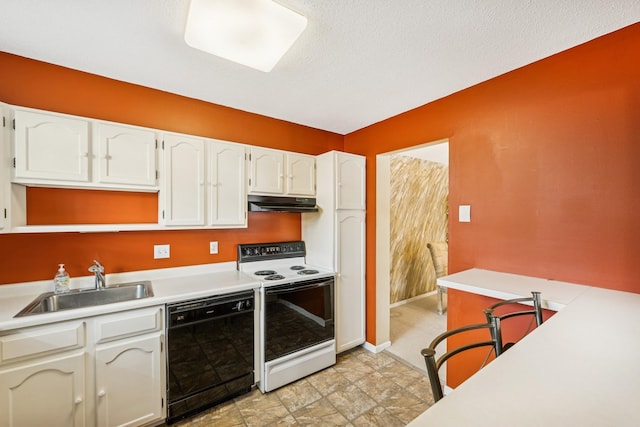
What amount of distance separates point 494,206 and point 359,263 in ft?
4.47

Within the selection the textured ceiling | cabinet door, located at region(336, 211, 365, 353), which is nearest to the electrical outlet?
the textured ceiling

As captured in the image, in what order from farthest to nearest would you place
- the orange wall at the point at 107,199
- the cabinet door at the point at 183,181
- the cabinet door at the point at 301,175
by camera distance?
the cabinet door at the point at 301,175 < the cabinet door at the point at 183,181 < the orange wall at the point at 107,199

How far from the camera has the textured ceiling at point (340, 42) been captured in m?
1.35

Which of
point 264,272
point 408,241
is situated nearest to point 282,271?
point 264,272

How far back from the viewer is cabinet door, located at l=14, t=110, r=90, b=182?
1.59 m

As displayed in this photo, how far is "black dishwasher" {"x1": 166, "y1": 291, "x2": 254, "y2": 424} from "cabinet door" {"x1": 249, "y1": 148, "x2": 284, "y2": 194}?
0.95 meters

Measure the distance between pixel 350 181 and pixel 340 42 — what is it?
54.3 inches

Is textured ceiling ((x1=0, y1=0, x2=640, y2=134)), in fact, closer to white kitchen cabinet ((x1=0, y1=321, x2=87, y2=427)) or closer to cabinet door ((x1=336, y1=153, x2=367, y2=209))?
cabinet door ((x1=336, y1=153, x2=367, y2=209))

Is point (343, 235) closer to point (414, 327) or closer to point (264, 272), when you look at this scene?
point (264, 272)

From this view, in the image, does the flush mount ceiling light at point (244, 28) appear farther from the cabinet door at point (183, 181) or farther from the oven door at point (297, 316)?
the oven door at point (297, 316)

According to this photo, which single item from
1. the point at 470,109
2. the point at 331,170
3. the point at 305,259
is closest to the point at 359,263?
the point at 305,259

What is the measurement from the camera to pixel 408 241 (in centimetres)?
434

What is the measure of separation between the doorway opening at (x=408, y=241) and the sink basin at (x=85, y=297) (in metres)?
2.19

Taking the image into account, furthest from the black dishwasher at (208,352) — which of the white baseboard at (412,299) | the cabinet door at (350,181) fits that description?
the white baseboard at (412,299)
